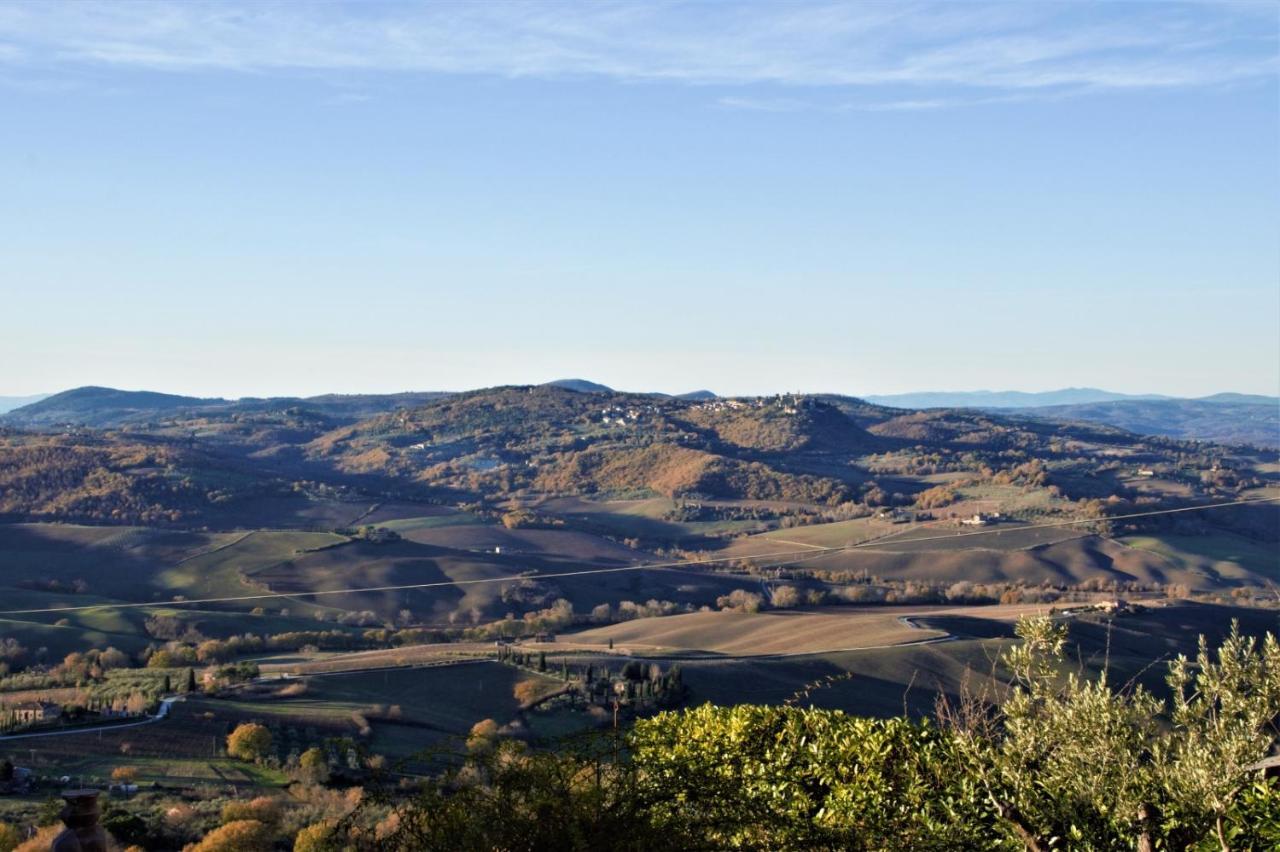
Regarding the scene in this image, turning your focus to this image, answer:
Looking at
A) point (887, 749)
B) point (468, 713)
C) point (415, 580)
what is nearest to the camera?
point (887, 749)

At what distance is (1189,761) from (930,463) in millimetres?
187804

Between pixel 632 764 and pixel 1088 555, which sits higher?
pixel 632 764

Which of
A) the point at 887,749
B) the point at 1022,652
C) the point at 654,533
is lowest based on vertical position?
the point at 654,533

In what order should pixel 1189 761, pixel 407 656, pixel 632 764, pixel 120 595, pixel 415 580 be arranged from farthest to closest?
pixel 415 580 < pixel 120 595 < pixel 407 656 < pixel 632 764 < pixel 1189 761

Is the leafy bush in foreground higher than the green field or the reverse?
higher

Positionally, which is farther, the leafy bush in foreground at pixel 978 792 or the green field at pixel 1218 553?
the green field at pixel 1218 553

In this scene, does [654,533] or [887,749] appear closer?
[887,749]

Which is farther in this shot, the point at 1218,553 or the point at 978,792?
the point at 1218,553

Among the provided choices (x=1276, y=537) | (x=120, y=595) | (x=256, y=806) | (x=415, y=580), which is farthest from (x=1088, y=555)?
(x=256, y=806)

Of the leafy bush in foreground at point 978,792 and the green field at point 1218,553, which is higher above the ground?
the leafy bush in foreground at point 978,792

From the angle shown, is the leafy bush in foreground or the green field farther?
the green field

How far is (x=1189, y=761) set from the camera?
10977mm

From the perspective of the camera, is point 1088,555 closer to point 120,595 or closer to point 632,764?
point 120,595

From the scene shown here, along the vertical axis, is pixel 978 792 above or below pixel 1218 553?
above
